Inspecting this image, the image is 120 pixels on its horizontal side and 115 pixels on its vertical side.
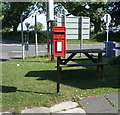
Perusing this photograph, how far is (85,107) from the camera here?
3730mm

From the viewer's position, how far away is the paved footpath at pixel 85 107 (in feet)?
11.7

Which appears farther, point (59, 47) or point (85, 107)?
point (59, 47)

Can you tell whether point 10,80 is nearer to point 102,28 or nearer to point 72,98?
point 72,98

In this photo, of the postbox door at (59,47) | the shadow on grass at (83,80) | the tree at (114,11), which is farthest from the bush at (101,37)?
the postbox door at (59,47)

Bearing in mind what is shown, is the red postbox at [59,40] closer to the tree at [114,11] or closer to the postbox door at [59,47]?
the postbox door at [59,47]

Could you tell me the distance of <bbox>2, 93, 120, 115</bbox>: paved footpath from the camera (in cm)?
356

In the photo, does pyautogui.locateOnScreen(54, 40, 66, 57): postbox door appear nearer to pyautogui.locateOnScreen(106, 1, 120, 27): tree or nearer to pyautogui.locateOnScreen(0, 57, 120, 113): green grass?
pyautogui.locateOnScreen(0, 57, 120, 113): green grass

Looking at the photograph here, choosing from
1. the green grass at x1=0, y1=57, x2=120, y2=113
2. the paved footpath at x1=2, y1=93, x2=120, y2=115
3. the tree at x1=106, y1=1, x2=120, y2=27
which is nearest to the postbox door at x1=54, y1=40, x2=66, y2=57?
the green grass at x1=0, y1=57, x2=120, y2=113

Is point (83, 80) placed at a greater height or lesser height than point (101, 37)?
lesser

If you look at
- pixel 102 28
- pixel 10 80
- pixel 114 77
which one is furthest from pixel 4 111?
pixel 102 28

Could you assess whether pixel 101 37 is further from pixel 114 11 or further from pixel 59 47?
pixel 59 47

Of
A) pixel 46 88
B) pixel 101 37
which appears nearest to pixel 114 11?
pixel 101 37

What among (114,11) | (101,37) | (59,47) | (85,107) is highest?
(114,11)

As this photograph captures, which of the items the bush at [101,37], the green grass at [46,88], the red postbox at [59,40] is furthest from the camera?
the bush at [101,37]
